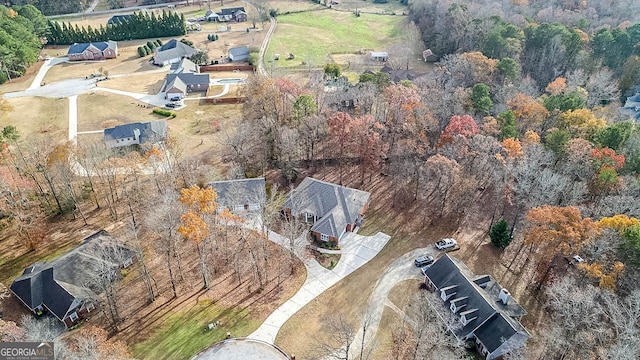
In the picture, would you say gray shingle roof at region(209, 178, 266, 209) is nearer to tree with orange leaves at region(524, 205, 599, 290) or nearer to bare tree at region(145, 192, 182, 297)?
bare tree at region(145, 192, 182, 297)

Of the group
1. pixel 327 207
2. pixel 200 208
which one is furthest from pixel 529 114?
pixel 200 208

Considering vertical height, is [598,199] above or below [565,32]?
below

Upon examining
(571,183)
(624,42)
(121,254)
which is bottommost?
(121,254)

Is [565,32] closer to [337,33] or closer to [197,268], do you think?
[337,33]

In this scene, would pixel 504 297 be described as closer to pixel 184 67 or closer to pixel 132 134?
pixel 132 134

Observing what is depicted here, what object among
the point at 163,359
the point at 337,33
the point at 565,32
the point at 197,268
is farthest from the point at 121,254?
the point at 337,33

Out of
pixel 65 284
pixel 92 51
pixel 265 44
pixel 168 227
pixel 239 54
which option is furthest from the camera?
pixel 265 44

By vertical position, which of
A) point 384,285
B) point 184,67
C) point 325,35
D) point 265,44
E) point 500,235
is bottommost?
point 384,285
